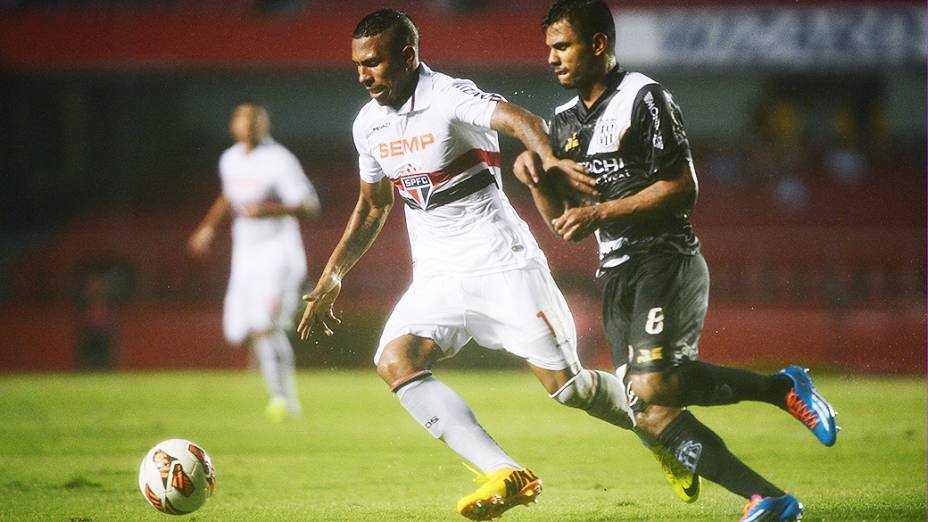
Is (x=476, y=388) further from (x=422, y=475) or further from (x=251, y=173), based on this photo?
(x=422, y=475)

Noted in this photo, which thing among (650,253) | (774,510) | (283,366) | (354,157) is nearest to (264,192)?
(283,366)

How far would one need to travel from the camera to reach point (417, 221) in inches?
227

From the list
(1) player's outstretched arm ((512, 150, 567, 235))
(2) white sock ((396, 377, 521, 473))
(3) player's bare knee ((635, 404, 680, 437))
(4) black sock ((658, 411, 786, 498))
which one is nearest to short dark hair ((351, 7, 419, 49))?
(1) player's outstretched arm ((512, 150, 567, 235))

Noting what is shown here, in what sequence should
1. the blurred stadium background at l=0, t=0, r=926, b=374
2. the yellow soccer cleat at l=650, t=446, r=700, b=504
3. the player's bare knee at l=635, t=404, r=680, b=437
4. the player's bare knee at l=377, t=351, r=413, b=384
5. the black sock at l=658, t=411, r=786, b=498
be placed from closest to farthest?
the black sock at l=658, t=411, r=786, b=498 < the player's bare knee at l=635, t=404, r=680, b=437 < the player's bare knee at l=377, t=351, r=413, b=384 < the yellow soccer cleat at l=650, t=446, r=700, b=504 < the blurred stadium background at l=0, t=0, r=926, b=374

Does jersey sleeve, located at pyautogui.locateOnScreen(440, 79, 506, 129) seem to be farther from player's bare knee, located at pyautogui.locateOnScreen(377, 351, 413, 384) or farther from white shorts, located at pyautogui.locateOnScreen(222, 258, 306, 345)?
white shorts, located at pyautogui.locateOnScreen(222, 258, 306, 345)

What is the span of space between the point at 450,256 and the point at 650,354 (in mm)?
1039

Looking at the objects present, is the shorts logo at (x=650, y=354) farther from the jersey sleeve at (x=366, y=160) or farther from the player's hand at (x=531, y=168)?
the jersey sleeve at (x=366, y=160)

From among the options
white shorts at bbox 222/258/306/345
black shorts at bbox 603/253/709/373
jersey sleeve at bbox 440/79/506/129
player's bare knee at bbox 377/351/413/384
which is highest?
jersey sleeve at bbox 440/79/506/129

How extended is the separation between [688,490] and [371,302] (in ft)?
37.0

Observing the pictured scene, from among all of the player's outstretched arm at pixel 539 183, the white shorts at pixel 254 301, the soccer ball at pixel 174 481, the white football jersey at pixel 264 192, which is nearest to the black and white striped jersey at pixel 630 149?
the player's outstretched arm at pixel 539 183

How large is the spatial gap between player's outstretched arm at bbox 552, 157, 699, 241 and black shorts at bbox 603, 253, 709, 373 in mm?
262

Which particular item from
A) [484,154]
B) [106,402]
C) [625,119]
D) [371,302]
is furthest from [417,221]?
[371,302]

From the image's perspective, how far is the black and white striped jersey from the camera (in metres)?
5.14

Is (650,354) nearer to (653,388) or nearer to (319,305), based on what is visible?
(653,388)
